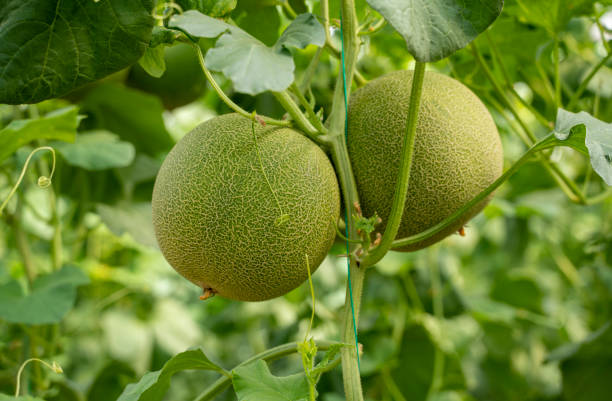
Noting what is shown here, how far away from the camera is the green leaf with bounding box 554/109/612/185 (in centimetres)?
66

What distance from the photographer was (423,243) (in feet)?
2.88

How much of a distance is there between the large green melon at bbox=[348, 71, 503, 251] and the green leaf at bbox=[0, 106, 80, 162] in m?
0.44

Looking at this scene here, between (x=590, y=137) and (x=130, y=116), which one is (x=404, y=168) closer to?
(x=590, y=137)

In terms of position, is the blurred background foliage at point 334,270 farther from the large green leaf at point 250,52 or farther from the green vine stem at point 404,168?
the green vine stem at point 404,168

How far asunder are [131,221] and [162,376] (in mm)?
641

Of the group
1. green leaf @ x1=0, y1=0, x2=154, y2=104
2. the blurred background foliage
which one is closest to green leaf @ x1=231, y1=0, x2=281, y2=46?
the blurred background foliage

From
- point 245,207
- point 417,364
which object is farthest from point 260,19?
point 417,364

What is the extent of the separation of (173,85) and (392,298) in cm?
93

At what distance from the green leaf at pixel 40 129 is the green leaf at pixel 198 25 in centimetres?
41

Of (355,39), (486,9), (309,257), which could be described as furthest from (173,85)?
(486,9)

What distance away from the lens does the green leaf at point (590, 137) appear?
66cm

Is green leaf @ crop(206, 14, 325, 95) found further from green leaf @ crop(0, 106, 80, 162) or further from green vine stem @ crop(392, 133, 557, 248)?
green leaf @ crop(0, 106, 80, 162)

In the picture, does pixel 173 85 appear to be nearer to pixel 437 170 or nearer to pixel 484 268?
pixel 437 170

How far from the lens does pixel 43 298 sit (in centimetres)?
113
